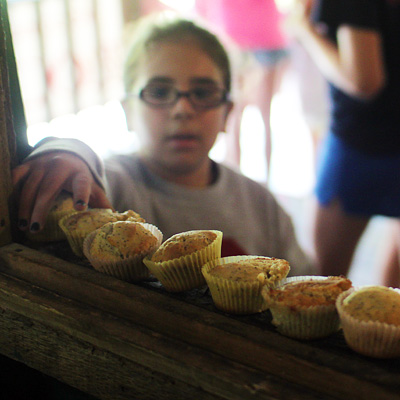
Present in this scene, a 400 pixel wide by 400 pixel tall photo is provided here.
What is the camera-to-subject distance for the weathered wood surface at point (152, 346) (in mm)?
583

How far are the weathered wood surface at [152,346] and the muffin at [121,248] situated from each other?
0.03 metres

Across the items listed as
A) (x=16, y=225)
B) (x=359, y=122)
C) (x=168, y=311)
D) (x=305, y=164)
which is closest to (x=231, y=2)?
(x=305, y=164)

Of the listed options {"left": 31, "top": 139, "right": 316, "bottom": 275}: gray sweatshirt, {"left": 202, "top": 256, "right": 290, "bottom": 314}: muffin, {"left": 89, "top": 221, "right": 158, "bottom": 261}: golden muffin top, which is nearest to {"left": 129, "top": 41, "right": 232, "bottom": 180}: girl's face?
{"left": 31, "top": 139, "right": 316, "bottom": 275}: gray sweatshirt

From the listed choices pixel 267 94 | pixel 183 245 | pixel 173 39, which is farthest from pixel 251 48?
pixel 183 245

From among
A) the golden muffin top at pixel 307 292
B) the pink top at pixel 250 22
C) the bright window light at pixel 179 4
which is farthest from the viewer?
the bright window light at pixel 179 4

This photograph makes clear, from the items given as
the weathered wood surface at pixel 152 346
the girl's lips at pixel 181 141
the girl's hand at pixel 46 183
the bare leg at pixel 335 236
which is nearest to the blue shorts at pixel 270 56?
the bare leg at pixel 335 236

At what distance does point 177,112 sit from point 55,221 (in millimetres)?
844

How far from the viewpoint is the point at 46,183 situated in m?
0.97

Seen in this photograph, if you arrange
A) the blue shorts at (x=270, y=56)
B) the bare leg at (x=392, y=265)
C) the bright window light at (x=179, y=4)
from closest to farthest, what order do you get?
1. the bare leg at (x=392, y=265)
2. the blue shorts at (x=270, y=56)
3. the bright window light at (x=179, y=4)

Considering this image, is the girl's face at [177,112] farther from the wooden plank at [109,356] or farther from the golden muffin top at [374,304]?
the golden muffin top at [374,304]

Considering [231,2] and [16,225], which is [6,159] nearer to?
[16,225]

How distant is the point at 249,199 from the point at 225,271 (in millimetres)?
1263

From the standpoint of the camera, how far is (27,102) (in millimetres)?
4648

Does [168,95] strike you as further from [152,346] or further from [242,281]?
[152,346]
